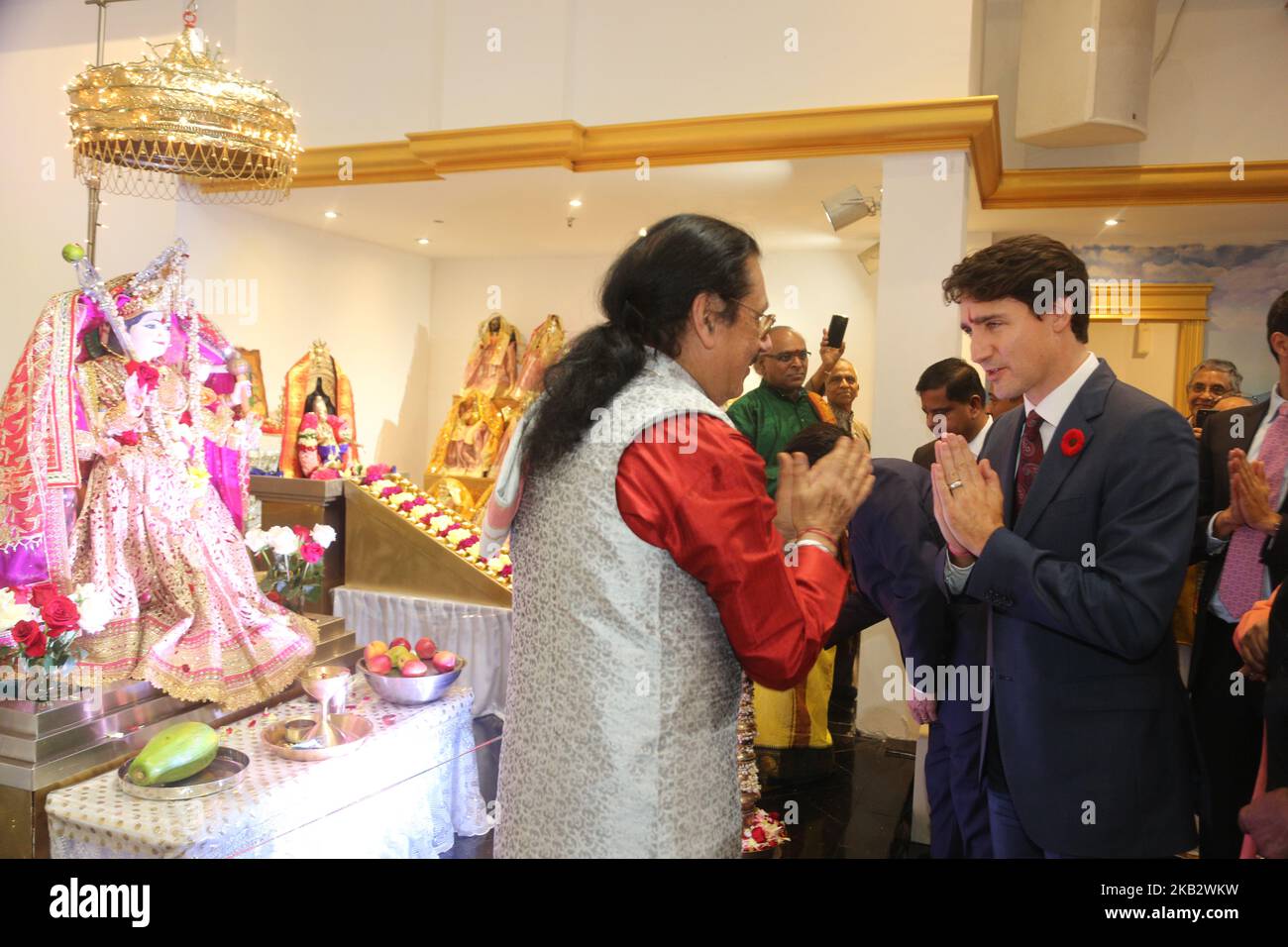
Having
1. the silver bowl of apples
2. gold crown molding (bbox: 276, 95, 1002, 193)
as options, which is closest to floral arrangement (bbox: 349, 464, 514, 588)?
the silver bowl of apples

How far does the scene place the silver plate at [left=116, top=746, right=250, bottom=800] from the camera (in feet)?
8.23

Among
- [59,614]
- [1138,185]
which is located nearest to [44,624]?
[59,614]

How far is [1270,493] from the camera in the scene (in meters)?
2.86

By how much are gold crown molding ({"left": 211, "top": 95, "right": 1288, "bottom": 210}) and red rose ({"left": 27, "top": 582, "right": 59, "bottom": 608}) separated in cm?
337

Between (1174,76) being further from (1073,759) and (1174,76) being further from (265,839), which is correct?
(265,839)

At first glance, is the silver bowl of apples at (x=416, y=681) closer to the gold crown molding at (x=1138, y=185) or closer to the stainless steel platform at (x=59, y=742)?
the stainless steel platform at (x=59, y=742)

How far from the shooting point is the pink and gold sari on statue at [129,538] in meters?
3.24

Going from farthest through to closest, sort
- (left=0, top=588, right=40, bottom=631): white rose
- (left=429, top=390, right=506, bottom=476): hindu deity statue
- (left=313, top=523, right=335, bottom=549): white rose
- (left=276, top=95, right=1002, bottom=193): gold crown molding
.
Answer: (left=429, top=390, right=506, bottom=476): hindu deity statue → (left=276, top=95, right=1002, bottom=193): gold crown molding → (left=313, top=523, right=335, bottom=549): white rose → (left=0, top=588, right=40, bottom=631): white rose

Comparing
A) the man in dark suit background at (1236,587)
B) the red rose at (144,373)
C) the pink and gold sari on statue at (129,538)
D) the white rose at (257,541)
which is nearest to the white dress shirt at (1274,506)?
the man in dark suit background at (1236,587)

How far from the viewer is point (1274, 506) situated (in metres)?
2.89

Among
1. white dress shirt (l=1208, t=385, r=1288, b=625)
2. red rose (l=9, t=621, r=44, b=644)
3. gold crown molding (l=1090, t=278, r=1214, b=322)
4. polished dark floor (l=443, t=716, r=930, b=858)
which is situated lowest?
polished dark floor (l=443, t=716, r=930, b=858)

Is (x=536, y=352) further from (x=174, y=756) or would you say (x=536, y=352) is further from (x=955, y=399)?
(x=174, y=756)

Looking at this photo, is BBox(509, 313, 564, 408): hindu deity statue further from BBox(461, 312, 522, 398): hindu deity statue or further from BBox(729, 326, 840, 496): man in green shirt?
BBox(729, 326, 840, 496): man in green shirt

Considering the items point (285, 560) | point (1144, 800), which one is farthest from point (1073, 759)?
point (285, 560)
